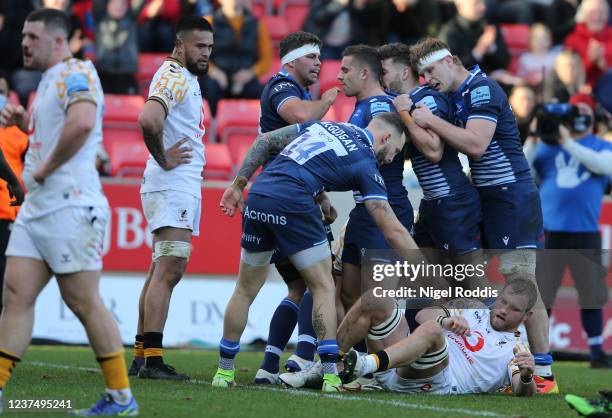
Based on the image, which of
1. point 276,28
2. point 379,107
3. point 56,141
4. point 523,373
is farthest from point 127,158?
point 56,141

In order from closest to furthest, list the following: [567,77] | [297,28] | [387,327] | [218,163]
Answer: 1. [387,327]
2. [218,163]
3. [567,77]
4. [297,28]

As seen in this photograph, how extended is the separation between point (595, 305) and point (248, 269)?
518cm

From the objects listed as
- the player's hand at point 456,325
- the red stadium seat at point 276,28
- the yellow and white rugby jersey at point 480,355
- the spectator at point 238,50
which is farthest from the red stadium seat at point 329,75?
the player's hand at point 456,325

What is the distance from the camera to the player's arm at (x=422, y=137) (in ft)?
27.8

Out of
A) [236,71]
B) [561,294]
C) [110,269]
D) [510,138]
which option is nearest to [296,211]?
[510,138]

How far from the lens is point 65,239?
6133mm

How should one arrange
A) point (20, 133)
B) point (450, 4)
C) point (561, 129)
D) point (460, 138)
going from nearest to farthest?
point (460, 138), point (20, 133), point (561, 129), point (450, 4)

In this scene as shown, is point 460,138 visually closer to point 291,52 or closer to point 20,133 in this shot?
point 291,52

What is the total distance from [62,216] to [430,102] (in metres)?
3.45

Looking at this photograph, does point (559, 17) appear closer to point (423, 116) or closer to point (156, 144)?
point (423, 116)

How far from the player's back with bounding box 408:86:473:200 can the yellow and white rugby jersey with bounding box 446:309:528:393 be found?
39.6 inches

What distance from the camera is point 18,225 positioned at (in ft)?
20.6

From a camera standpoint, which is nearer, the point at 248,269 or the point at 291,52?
the point at 248,269

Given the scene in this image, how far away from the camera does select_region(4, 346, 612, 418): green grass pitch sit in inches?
266
